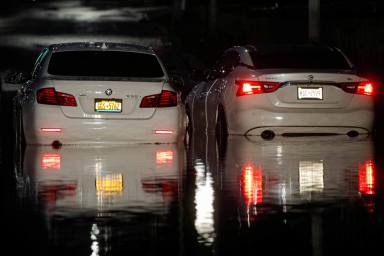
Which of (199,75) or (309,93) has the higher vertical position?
(199,75)

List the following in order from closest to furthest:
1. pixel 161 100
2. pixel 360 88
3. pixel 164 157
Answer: pixel 164 157, pixel 161 100, pixel 360 88

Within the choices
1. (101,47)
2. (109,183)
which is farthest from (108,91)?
(109,183)

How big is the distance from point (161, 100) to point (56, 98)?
1380mm

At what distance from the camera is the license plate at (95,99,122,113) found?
18.3 metres

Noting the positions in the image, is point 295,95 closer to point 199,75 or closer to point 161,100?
point 161,100

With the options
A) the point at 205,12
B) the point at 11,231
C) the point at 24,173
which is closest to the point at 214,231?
the point at 11,231

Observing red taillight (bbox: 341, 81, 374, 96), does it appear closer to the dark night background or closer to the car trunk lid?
the dark night background

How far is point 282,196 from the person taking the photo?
12414mm

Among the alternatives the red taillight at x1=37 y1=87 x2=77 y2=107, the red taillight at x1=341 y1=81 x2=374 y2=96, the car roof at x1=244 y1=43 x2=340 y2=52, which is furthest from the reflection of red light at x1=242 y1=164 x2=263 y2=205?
the car roof at x1=244 y1=43 x2=340 y2=52

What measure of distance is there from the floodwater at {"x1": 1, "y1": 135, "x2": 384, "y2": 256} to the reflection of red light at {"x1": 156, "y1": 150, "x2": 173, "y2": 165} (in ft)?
0.06

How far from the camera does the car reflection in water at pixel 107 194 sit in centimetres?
953

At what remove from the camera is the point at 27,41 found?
2157 inches

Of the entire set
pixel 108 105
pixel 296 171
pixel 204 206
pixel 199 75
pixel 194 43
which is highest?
pixel 194 43

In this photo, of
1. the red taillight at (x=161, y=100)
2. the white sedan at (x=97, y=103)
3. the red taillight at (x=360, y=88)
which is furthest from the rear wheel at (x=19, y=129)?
the red taillight at (x=360, y=88)
